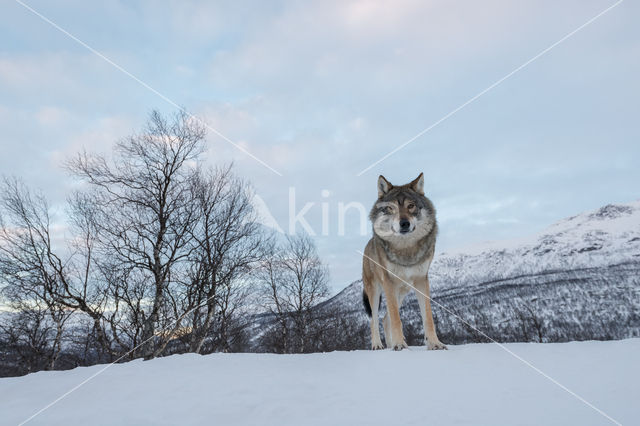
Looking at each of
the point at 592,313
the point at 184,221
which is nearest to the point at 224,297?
the point at 184,221

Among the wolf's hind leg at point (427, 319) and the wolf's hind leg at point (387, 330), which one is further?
the wolf's hind leg at point (387, 330)

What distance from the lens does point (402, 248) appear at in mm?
6469

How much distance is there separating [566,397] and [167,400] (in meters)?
3.24

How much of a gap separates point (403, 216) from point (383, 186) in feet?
3.62

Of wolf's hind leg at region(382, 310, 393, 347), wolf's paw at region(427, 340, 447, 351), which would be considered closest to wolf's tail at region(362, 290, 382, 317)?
wolf's hind leg at region(382, 310, 393, 347)

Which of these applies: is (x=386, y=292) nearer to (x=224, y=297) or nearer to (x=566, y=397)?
(x=566, y=397)

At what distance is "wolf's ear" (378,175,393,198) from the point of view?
23.1 feet

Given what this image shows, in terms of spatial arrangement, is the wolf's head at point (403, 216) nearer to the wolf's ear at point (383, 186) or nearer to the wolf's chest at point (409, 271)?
the wolf's ear at point (383, 186)

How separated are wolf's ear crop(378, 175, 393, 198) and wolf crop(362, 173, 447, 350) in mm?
28

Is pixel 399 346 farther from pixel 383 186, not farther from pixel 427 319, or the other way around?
pixel 383 186

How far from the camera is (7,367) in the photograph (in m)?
22.9

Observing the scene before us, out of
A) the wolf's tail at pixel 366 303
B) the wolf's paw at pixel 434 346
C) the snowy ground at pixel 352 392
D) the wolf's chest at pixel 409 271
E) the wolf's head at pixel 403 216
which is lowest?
the snowy ground at pixel 352 392

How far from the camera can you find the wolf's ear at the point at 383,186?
7.04m

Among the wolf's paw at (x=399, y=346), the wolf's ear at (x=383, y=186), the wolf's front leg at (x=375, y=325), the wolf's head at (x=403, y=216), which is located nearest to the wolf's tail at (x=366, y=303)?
the wolf's front leg at (x=375, y=325)
